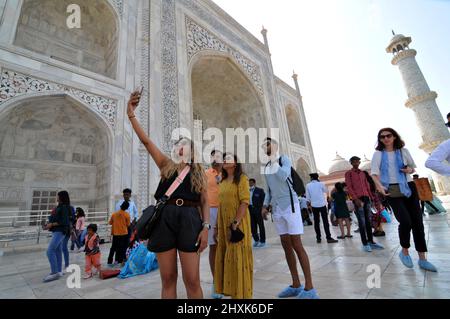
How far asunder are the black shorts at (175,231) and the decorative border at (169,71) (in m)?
6.05

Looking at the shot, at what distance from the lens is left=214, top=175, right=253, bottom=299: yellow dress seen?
63.0 inches

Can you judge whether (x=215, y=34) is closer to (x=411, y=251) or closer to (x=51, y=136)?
(x=51, y=136)

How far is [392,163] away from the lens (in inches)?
95.3

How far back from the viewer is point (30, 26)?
24.0 ft

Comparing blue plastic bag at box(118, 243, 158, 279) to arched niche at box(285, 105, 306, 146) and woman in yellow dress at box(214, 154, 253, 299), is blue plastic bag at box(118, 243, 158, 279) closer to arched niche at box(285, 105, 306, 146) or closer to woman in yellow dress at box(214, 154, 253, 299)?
woman in yellow dress at box(214, 154, 253, 299)

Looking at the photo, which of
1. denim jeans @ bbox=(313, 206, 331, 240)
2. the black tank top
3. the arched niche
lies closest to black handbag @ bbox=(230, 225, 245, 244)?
the black tank top

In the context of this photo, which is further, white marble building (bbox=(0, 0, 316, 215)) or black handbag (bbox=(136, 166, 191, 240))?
white marble building (bbox=(0, 0, 316, 215))

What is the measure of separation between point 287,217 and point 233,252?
570 mm

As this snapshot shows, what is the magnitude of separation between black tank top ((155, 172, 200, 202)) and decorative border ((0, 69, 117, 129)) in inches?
233

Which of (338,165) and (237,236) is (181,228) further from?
(338,165)

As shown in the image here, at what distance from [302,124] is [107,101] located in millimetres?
15502

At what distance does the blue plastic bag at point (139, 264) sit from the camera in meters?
2.89

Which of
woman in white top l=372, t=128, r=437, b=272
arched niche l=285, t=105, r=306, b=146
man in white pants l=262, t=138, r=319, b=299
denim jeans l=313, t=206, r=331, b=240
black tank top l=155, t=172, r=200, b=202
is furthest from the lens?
arched niche l=285, t=105, r=306, b=146
